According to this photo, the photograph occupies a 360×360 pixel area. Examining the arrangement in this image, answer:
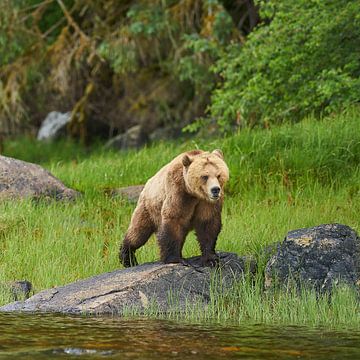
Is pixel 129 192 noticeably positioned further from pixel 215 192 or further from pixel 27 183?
pixel 215 192

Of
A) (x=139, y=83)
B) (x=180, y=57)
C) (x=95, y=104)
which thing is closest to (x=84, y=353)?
(x=180, y=57)

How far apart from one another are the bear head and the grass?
0.84 metres

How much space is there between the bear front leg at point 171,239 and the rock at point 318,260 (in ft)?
2.53

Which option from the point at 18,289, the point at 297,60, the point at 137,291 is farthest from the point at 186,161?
the point at 297,60

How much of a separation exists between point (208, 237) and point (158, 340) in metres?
2.11

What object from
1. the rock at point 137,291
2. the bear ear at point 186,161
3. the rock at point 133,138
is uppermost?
the rock at point 133,138

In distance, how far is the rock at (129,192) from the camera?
12.2 metres

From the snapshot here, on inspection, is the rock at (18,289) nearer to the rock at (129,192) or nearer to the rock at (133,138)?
the rock at (129,192)

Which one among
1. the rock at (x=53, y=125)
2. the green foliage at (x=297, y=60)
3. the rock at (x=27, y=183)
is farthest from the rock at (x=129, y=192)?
the rock at (x=53, y=125)

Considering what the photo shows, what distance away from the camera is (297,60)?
1394 centimetres

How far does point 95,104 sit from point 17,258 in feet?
45.7

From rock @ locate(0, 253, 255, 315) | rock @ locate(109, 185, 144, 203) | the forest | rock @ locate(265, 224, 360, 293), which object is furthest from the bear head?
the forest

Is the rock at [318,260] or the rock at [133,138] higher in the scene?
the rock at [133,138]

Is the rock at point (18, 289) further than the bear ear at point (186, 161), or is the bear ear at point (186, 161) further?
the rock at point (18, 289)
